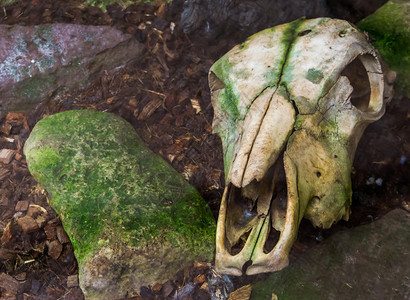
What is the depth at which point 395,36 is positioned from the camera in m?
2.76

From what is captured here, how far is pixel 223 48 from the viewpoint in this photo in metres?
2.92

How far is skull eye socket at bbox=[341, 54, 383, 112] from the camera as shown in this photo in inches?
93.7

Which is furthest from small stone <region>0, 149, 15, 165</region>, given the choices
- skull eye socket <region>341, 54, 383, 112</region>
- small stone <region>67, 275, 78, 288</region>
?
skull eye socket <region>341, 54, 383, 112</region>

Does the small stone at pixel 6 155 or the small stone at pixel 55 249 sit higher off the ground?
the small stone at pixel 6 155

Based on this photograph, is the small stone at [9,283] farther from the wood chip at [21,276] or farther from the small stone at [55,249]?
the small stone at [55,249]

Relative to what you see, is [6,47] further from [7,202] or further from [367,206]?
[367,206]

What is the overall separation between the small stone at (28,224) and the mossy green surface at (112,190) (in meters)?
0.19

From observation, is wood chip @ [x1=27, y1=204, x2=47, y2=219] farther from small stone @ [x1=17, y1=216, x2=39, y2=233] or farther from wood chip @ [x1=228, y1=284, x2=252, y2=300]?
wood chip @ [x1=228, y1=284, x2=252, y2=300]

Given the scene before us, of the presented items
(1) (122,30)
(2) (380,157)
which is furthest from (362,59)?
(1) (122,30)

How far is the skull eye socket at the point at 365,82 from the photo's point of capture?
93.7 inches

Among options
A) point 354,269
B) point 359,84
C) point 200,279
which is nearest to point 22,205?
point 200,279

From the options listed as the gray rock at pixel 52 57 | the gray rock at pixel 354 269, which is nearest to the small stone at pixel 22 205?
the gray rock at pixel 52 57

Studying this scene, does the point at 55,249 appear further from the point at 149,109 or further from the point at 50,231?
the point at 149,109

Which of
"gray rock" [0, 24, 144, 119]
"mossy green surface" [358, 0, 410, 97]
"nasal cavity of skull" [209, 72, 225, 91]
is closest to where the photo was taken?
"nasal cavity of skull" [209, 72, 225, 91]
